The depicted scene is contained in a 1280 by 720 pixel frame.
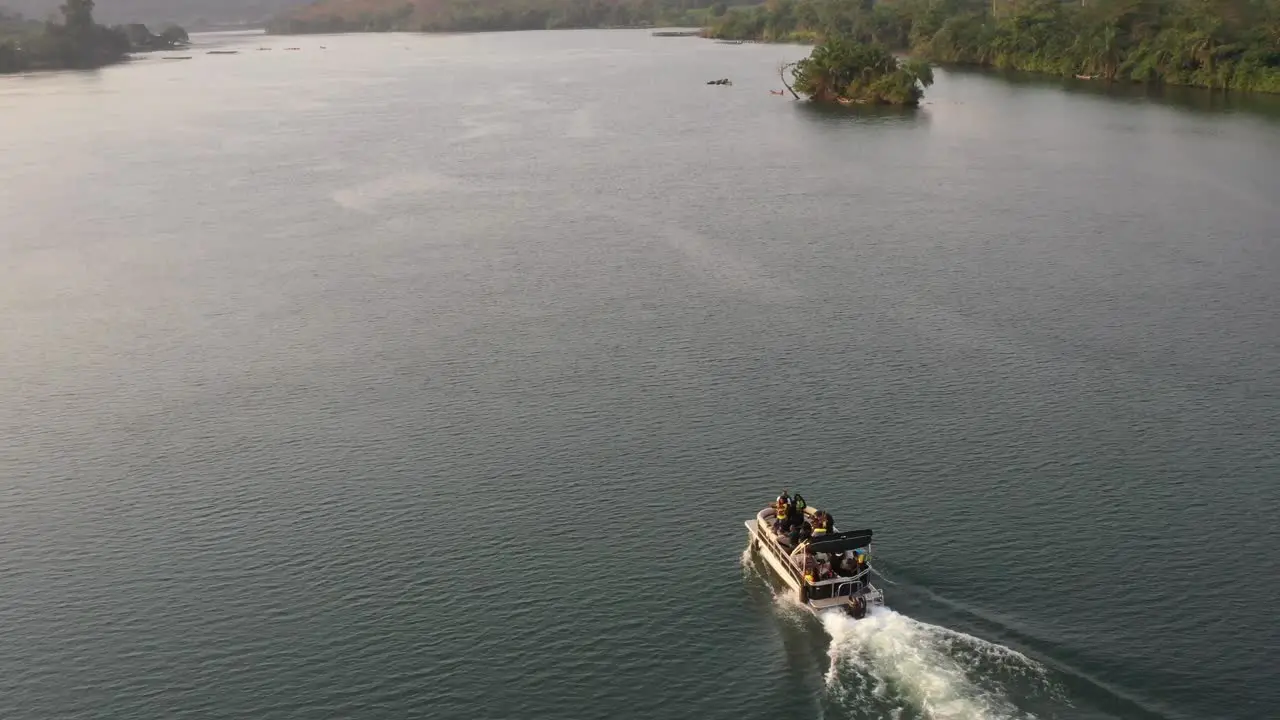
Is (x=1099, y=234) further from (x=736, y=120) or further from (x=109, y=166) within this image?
(x=109, y=166)

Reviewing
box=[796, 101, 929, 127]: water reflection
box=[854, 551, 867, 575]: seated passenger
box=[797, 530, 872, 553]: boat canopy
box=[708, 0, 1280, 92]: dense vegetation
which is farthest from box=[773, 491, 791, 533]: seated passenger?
box=[708, 0, 1280, 92]: dense vegetation

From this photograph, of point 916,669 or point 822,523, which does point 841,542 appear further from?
point 916,669

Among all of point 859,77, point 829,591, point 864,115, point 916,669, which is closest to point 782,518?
point 829,591

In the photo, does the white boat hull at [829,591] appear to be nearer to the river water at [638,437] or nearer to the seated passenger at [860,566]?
the seated passenger at [860,566]

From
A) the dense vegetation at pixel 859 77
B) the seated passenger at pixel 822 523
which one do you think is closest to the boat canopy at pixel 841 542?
the seated passenger at pixel 822 523

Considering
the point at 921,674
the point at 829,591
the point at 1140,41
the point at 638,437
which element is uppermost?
the point at 1140,41

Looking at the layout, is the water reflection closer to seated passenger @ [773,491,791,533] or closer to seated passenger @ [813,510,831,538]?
seated passenger @ [773,491,791,533]
